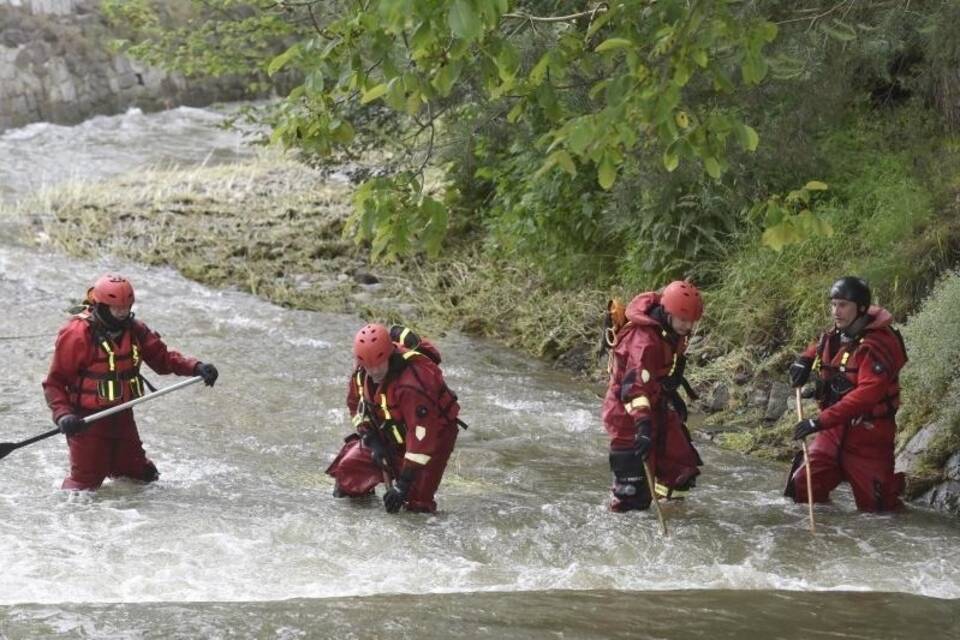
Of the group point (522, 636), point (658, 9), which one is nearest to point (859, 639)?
point (522, 636)

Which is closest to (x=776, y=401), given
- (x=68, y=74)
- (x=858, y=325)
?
(x=858, y=325)

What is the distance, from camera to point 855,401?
8234mm

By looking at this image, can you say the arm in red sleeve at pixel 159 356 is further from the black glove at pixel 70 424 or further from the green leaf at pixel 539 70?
the green leaf at pixel 539 70

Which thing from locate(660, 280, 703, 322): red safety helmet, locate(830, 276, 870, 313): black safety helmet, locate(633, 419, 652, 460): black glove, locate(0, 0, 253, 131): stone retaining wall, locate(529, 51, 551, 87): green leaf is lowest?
locate(633, 419, 652, 460): black glove

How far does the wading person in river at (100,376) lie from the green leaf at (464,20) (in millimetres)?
4200

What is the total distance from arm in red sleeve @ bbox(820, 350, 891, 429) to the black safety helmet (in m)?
0.33

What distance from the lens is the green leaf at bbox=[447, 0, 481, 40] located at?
508 centimetres

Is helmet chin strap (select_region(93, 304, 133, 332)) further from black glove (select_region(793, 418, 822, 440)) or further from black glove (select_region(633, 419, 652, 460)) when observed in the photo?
black glove (select_region(793, 418, 822, 440))

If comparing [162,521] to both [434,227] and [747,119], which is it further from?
[747,119]

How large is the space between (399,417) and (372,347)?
1.75 ft

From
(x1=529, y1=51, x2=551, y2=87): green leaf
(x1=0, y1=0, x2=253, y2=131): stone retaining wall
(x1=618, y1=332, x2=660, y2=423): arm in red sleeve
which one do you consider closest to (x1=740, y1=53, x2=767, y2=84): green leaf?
(x1=529, y1=51, x2=551, y2=87): green leaf

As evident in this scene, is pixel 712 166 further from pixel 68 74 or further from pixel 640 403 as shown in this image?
pixel 68 74

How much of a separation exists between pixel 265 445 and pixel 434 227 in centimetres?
409

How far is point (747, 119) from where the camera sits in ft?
36.7
